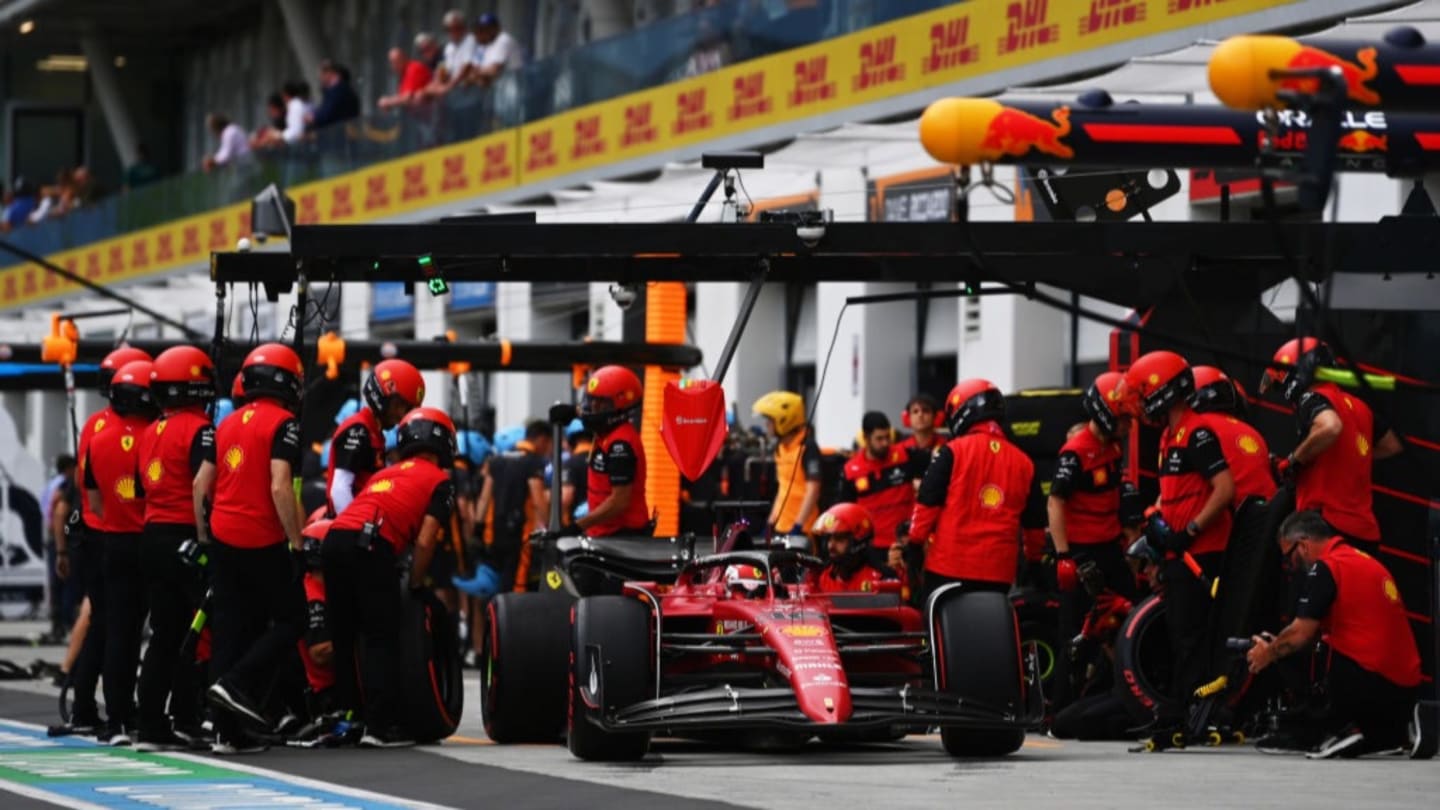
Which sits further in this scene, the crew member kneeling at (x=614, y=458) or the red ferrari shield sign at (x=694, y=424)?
the crew member kneeling at (x=614, y=458)

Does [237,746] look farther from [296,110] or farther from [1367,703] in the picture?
[296,110]

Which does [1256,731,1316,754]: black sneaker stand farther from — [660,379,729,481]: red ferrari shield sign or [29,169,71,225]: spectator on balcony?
[29,169,71,225]: spectator on balcony

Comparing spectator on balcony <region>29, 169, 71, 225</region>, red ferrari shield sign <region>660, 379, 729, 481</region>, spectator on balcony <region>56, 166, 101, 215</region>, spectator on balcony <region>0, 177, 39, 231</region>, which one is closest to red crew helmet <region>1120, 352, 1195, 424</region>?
red ferrari shield sign <region>660, 379, 729, 481</region>

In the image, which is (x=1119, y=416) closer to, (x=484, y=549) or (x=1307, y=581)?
(x=1307, y=581)

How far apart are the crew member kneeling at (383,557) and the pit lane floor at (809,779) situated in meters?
0.40

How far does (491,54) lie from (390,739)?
20882 mm

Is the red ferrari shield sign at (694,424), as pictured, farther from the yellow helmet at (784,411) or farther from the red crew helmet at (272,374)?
the yellow helmet at (784,411)

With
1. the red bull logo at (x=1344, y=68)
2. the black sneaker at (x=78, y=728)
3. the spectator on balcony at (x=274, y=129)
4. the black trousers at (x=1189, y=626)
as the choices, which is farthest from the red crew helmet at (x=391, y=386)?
the spectator on balcony at (x=274, y=129)

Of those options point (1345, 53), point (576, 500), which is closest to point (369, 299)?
point (576, 500)

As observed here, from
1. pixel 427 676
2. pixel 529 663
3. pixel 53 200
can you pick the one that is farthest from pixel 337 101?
pixel 529 663

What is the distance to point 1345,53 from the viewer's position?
9.49m

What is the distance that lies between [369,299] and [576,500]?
17.4 meters

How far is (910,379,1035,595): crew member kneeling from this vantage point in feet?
47.1

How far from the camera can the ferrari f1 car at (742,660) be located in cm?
1234
